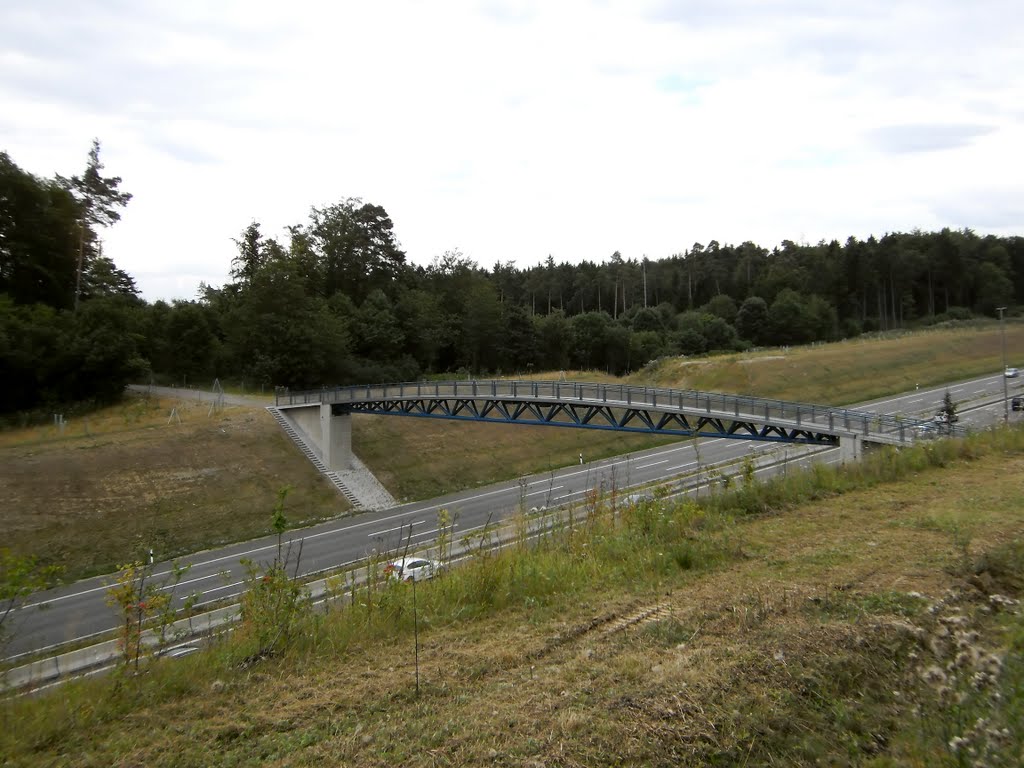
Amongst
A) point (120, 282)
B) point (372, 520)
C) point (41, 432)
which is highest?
point (120, 282)

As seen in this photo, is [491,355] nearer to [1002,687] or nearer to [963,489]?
[963,489]

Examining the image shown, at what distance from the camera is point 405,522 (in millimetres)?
30719

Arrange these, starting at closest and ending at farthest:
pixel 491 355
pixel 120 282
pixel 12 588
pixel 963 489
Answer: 1. pixel 12 588
2. pixel 963 489
3. pixel 120 282
4. pixel 491 355

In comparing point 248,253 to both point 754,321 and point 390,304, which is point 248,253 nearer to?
point 390,304

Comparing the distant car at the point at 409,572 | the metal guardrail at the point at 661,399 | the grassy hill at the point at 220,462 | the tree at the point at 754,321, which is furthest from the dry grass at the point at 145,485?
the tree at the point at 754,321

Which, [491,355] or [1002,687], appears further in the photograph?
[491,355]

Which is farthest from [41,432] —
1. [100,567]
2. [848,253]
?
[848,253]

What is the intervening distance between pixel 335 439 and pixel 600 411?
16494 millimetres

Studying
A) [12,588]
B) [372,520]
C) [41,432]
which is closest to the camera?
[12,588]

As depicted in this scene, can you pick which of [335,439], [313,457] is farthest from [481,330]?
[313,457]

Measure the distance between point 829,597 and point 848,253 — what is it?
99.7m

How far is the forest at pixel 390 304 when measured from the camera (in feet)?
148

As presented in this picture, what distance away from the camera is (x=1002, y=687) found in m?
4.01

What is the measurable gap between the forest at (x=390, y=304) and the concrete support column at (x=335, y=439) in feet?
36.6
